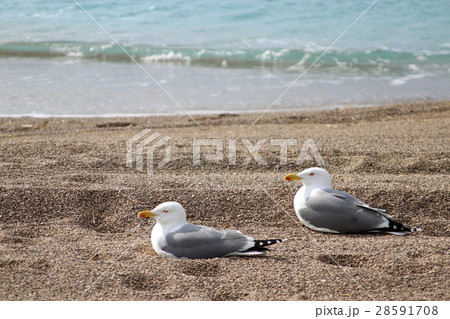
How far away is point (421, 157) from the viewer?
18.4 ft

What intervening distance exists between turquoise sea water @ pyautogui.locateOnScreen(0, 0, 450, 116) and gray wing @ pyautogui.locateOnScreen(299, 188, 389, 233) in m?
4.35

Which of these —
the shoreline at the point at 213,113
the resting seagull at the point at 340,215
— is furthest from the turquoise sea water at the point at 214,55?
the resting seagull at the point at 340,215

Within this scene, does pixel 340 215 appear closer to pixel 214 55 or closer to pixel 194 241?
pixel 194 241

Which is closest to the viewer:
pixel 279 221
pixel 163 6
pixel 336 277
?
pixel 336 277

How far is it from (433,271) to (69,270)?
2.25 meters

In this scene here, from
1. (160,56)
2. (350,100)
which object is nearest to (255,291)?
(350,100)

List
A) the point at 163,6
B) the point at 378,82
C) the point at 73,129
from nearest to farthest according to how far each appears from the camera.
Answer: the point at 73,129 → the point at 378,82 → the point at 163,6

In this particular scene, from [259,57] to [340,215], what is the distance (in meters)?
8.25

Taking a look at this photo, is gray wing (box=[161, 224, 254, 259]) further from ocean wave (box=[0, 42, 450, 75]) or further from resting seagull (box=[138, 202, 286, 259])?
ocean wave (box=[0, 42, 450, 75])

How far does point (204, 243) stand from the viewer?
358 centimetres

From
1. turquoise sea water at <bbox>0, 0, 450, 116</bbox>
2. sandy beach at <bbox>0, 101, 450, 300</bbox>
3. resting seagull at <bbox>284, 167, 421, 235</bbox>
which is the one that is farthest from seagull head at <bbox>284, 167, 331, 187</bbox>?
turquoise sea water at <bbox>0, 0, 450, 116</bbox>

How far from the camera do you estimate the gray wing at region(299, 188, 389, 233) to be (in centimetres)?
402
